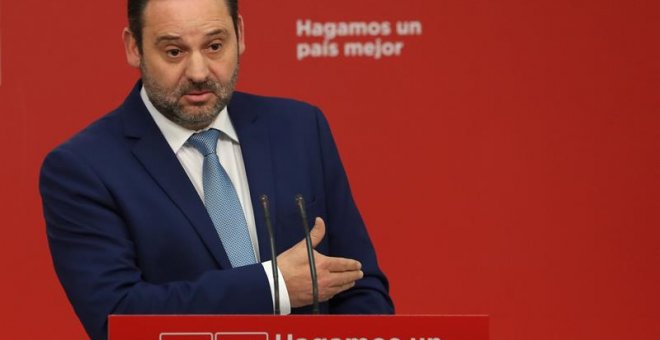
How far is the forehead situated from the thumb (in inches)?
18.6

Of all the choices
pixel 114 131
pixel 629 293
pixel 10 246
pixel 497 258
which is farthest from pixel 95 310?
pixel 629 293

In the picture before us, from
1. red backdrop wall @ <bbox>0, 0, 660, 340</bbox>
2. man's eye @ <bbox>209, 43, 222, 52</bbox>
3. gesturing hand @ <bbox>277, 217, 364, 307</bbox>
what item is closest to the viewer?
gesturing hand @ <bbox>277, 217, 364, 307</bbox>

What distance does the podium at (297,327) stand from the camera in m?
2.11

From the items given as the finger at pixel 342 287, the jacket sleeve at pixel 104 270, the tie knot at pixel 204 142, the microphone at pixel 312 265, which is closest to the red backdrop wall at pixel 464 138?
the tie knot at pixel 204 142

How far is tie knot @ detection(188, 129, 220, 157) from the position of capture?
2.75m

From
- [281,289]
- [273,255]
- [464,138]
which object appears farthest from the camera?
[464,138]

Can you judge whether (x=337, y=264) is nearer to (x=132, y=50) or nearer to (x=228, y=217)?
(x=228, y=217)

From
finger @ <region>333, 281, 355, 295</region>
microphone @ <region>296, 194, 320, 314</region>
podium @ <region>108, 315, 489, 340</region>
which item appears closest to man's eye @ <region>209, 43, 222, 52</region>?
microphone @ <region>296, 194, 320, 314</region>

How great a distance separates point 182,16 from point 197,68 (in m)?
0.12

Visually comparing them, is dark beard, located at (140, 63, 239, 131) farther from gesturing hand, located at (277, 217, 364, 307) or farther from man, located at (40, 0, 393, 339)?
gesturing hand, located at (277, 217, 364, 307)

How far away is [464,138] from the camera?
13.1 feet

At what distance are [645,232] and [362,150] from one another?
3.14 ft

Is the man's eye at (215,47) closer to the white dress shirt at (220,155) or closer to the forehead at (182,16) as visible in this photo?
the forehead at (182,16)

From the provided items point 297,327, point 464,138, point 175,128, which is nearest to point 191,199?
point 175,128
